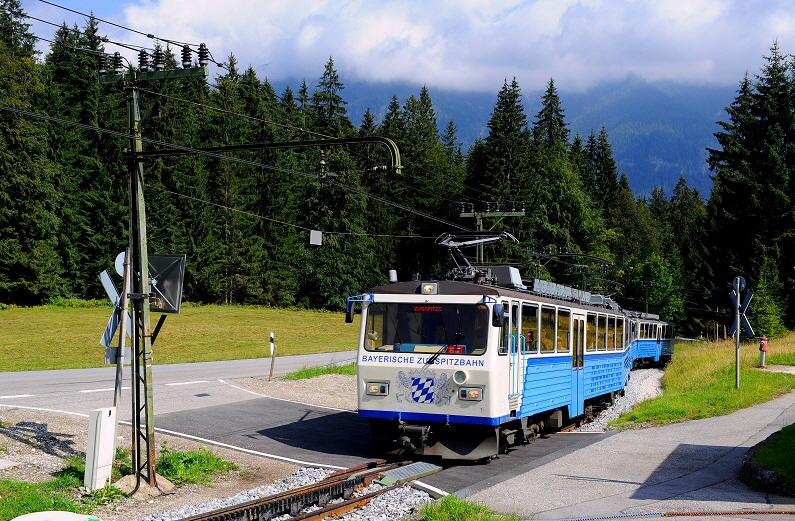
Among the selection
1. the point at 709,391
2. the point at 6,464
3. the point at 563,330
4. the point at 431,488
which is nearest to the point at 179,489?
the point at 6,464

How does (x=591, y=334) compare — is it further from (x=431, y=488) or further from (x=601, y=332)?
(x=431, y=488)

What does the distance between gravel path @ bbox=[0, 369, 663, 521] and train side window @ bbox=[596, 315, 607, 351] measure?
2527 millimetres

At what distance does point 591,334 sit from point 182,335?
107 feet

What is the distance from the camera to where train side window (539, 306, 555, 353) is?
15.0 meters

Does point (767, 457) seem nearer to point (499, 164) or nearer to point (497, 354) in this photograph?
point (497, 354)

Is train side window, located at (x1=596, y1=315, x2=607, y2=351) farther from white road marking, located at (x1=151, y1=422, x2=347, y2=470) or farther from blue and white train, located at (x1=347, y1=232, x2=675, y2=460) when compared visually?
white road marking, located at (x1=151, y1=422, x2=347, y2=470)

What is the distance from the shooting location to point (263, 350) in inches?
1633

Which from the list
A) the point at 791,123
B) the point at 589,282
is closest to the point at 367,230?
the point at 589,282

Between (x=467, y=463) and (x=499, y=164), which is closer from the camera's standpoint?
(x=467, y=463)

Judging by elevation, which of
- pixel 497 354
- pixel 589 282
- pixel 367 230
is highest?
pixel 367 230

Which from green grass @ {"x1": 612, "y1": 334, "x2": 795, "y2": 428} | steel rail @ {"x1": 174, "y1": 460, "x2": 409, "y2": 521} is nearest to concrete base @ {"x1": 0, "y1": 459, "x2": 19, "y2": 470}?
steel rail @ {"x1": 174, "y1": 460, "x2": 409, "y2": 521}

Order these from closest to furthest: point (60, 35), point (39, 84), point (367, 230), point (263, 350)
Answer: point (263, 350) → point (39, 84) → point (60, 35) → point (367, 230)

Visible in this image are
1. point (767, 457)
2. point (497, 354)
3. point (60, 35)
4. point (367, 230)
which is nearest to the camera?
point (767, 457)

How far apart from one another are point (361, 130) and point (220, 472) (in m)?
77.4
